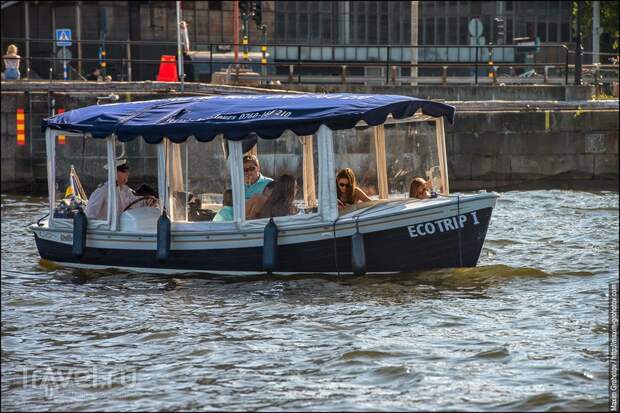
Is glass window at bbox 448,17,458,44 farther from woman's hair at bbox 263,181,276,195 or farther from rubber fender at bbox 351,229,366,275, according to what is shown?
rubber fender at bbox 351,229,366,275

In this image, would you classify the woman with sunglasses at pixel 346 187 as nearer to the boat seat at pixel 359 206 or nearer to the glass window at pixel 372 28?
the boat seat at pixel 359 206

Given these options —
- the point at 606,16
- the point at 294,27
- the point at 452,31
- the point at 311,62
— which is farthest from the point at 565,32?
the point at 311,62

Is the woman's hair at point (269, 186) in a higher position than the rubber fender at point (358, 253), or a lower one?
higher

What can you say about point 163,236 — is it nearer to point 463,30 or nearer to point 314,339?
point 314,339

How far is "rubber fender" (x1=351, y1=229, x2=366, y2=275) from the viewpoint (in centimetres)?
1557

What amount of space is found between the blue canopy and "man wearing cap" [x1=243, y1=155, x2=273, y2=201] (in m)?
A: 0.60

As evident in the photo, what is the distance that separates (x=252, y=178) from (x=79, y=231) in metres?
2.47

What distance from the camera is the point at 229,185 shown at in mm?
16281

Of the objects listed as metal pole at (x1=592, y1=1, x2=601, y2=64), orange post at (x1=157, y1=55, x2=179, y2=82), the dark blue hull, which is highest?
metal pole at (x1=592, y1=1, x2=601, y2=64)

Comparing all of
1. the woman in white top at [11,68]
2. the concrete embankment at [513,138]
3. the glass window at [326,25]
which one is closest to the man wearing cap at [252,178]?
the concrete embankment at [513,138]

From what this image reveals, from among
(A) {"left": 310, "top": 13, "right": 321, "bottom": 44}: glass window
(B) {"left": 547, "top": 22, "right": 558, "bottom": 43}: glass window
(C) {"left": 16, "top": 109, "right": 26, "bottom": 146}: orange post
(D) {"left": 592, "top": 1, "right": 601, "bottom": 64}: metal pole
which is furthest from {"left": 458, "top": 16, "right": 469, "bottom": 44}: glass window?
(C) {"left": 16, "top": 109, "right": 26, "bottom": 146}: orange post

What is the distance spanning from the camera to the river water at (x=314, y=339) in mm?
10914

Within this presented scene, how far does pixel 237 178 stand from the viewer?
16078 mm

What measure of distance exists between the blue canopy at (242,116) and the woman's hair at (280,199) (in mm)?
777
